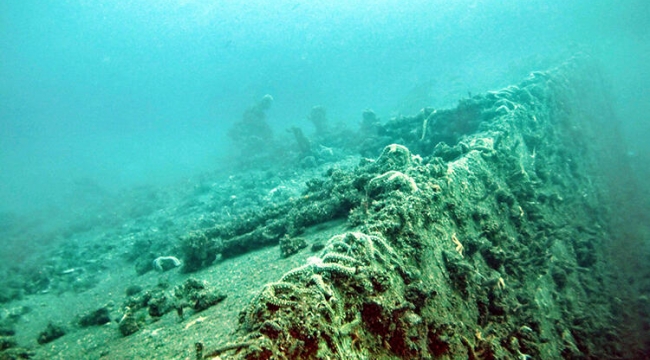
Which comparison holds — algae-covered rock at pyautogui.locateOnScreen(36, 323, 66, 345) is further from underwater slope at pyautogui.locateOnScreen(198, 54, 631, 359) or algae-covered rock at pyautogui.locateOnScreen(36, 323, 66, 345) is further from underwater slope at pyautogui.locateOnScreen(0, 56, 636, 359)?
underwater slope at pyautogui.locateOnScreen(198, 54, 631, 359)

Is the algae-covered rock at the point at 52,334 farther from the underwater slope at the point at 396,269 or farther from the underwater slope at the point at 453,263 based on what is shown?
the underwater slope at the point at 453,263

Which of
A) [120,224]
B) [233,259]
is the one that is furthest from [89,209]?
[233,259]

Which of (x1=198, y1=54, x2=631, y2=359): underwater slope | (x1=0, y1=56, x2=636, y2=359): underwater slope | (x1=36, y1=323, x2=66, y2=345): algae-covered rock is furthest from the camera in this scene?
(x1=36, y1=323, x2=66, y2=345): algae-covered rock

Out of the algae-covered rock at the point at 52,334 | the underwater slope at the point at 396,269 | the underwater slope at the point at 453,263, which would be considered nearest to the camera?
the underwater slope at the point at 453,263

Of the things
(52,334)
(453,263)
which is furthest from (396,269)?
(52,334)

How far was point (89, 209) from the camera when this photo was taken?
84.5 feet

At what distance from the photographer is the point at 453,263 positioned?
4508 mm

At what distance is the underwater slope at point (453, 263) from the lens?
2625mm

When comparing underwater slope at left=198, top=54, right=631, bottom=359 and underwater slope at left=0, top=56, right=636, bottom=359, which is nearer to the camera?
underwater slope at left=198, top=54, right=631, bottom=359

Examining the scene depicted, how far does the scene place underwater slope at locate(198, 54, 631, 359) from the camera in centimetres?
262

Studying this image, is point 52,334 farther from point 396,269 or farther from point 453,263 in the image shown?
point 453,263

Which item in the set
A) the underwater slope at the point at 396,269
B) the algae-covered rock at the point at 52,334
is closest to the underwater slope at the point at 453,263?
the underwater slope at the point at 396,269

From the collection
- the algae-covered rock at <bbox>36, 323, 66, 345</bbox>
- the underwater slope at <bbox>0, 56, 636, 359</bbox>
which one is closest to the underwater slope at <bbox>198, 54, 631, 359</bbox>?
the underwater slope at <bbox>0, 56, 636, 359</bbox>

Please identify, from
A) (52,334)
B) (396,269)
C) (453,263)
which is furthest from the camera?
(52,334)
